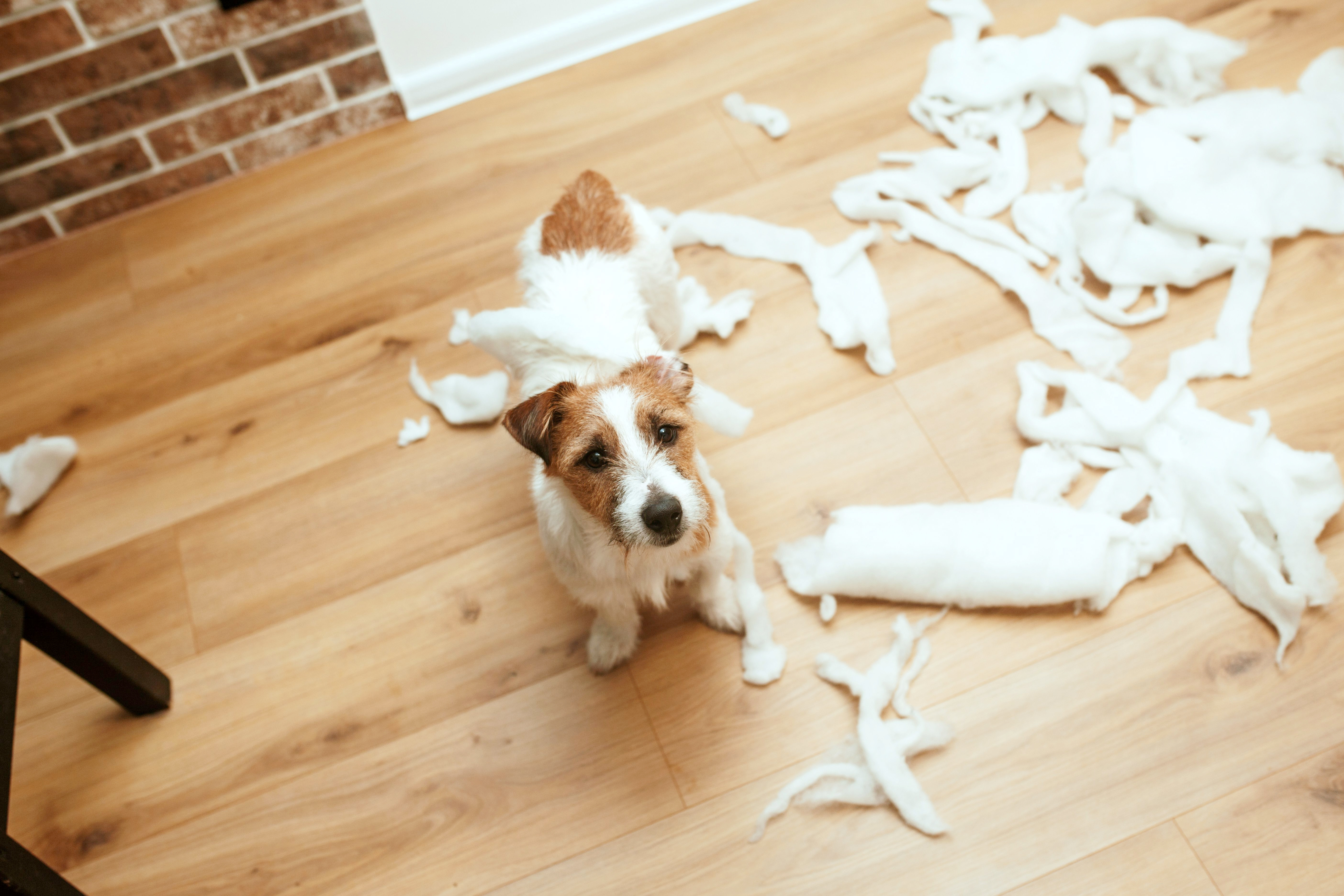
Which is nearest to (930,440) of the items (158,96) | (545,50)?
(545,50)

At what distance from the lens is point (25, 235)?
2.39m

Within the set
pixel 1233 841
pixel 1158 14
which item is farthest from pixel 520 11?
pixel 1233 841

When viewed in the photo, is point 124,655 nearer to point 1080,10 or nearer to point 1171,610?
point 1171,610

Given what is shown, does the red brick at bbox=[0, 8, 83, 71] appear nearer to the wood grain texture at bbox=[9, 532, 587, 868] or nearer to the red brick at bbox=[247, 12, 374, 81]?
the red brick at bbox=[247, 12, 374, 81]

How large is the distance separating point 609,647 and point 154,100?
1734 mm

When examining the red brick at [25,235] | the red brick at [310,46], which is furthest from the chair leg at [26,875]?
the red brick at [310,46]

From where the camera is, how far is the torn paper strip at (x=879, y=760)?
147 cm

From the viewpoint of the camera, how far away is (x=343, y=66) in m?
2.38

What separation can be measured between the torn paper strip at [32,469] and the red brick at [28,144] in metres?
0.72

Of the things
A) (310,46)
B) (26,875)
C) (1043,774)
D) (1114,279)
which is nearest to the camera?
(26,875)

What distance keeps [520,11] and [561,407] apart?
1534 mm

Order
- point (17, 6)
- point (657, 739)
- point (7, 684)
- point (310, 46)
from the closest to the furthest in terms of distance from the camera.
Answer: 1. point (7, 684)
2. point (657, 739)
3. point (17, 6)
4. point (310, 46)

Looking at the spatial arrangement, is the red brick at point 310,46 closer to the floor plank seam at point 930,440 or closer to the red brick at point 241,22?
the red brick at point 241,22

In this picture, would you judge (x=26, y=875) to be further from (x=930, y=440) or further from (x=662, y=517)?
(x=930, y=440)
